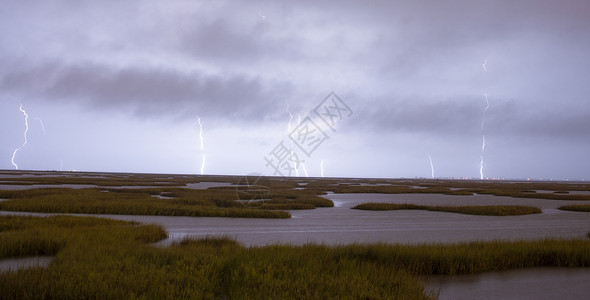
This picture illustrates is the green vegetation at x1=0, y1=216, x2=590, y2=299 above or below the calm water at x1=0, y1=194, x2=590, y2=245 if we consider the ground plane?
above

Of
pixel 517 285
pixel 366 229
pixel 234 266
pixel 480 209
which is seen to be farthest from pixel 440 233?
pixel 480 209

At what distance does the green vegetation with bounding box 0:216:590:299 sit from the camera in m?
6.36

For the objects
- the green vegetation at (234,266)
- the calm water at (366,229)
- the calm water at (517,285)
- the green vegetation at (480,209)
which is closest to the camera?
the green vegetation at (234,266)

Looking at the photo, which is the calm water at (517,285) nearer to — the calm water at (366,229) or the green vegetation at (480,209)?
the calm water at (366,229)

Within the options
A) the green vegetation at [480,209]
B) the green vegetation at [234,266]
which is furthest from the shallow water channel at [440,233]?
the green vegetation at [480,209]

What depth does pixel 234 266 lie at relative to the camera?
803 centimetres

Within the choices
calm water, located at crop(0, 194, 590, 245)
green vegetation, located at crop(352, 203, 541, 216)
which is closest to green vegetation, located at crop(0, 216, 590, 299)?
calm water, located at crop(0, 194, 590, 245)

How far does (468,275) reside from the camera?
31.5ft

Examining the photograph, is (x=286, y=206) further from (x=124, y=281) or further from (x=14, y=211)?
(x=124, y=281)

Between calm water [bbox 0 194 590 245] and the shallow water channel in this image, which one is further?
calm water [bbox 0 194 590 245]

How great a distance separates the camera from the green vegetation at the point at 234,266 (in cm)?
636

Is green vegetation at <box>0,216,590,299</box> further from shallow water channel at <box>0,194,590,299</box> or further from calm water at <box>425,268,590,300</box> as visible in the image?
shallow water channel at <box>0,194,590,299</box>

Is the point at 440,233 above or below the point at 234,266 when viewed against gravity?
below

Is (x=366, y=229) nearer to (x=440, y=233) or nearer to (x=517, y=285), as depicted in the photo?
(x=440, y=233)
